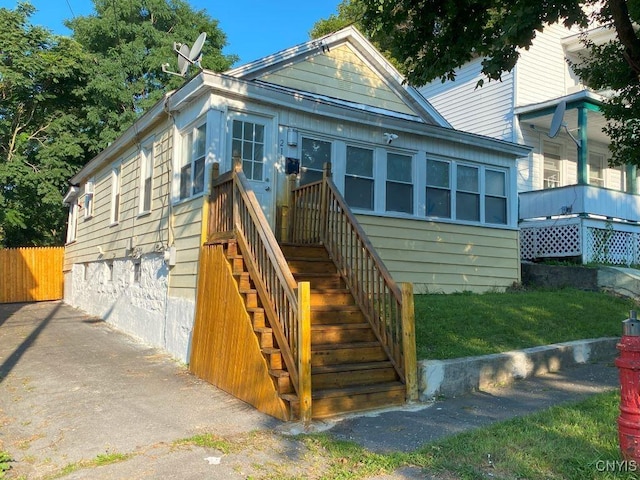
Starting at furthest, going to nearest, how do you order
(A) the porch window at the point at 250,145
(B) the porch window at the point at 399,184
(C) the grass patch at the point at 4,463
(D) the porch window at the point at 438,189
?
(D) the porch window at the point at 438,189 → (B) the porch window at the point at 399,184 → (A) the porch window at the point at 250,145 → (C) the grass patch at the point at 4,463

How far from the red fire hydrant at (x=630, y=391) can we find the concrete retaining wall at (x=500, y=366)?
2.59 meters

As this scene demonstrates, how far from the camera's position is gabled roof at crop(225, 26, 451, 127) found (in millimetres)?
11047

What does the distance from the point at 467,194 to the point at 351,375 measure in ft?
23.0

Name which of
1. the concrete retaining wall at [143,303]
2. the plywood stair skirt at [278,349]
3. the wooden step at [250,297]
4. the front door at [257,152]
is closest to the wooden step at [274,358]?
the plywood stair skirt at [278,349]

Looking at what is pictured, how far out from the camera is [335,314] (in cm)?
661

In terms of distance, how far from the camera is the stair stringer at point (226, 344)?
566 centimetres

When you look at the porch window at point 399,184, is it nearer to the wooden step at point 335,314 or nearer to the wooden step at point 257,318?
the wooden step at point 335,314

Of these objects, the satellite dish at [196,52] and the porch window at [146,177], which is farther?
the porch window at [146,177]

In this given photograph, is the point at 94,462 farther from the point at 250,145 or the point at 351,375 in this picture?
the point at 250,145

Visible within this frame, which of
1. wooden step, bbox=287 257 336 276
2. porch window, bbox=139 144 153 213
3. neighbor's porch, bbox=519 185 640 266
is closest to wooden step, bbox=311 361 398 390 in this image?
wooden step, bbox=287 257 336 276

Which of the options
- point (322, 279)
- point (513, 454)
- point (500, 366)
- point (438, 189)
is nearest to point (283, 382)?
point (322, 279)

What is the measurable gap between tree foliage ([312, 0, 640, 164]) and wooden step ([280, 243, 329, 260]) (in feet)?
9.80

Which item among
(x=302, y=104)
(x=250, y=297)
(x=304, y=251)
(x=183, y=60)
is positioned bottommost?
(x=250, y=297)

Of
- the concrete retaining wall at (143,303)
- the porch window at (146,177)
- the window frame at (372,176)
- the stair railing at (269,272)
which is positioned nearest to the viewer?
the stair railing at (269,272)
